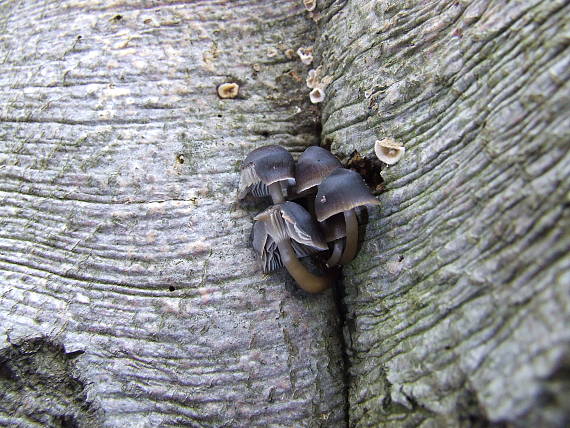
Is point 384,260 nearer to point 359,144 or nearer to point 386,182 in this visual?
point 386,182

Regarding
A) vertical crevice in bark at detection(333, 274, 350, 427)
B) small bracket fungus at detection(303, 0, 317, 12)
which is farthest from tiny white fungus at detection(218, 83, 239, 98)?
vertical crevice in bark at detection(333, 274, 350, 427)

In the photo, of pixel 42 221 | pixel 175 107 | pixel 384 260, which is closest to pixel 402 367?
pixel 384 260

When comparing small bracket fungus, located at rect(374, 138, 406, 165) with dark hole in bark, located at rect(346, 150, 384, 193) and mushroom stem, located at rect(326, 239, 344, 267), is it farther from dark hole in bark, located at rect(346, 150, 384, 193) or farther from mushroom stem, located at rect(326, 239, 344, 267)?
mushroom stem, located at rect(326, 239, 344, 267)

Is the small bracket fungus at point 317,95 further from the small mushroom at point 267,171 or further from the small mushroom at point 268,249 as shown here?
the small mushroom at point 268,249

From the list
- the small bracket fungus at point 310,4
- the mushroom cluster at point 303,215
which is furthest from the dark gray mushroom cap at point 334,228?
the small bracket fungus at point 310,4

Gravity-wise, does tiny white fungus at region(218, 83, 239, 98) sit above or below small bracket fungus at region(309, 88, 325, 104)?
below

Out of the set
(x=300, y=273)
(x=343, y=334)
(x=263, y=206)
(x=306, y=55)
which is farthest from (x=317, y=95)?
(x=343, y=334)
